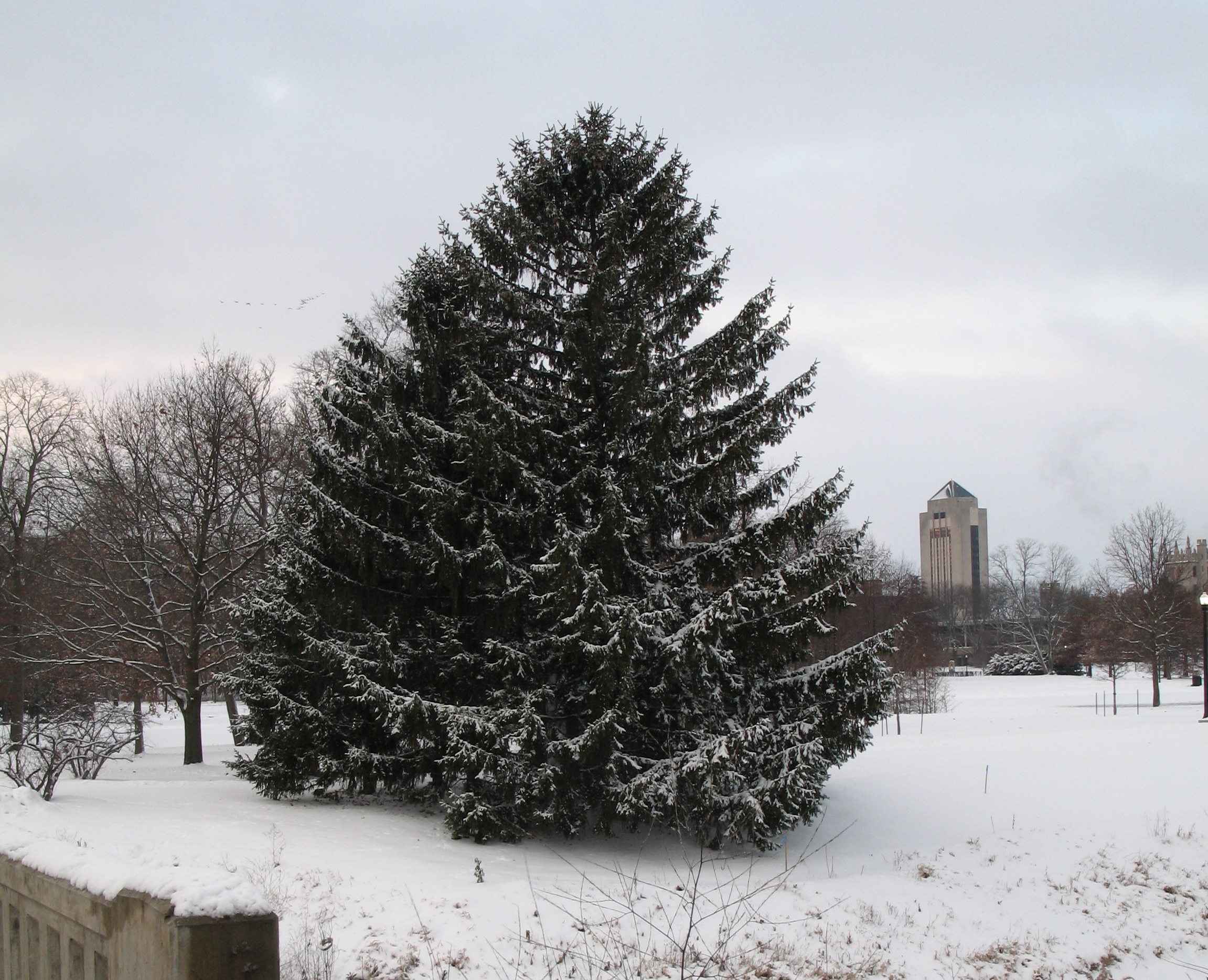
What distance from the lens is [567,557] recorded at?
29.0 ft

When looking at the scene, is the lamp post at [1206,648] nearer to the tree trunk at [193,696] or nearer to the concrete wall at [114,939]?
the tree trunk at [193,696]

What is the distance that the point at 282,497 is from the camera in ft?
65.1

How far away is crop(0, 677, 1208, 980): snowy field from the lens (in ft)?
21.3

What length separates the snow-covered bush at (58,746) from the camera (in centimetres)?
1012

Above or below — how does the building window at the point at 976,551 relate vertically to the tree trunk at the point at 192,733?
above


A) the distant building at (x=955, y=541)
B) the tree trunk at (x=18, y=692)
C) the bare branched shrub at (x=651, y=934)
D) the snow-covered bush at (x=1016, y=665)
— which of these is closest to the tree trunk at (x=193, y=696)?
the tree trunk at (x=18, y=692)

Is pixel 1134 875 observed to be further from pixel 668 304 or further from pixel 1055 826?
pixel 668 304

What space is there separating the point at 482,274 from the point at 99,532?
1384 cm

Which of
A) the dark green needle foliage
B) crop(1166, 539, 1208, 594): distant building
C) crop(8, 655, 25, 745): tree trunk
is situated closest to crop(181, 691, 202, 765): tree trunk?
crop(8, 655, 25, 745): tree trunk

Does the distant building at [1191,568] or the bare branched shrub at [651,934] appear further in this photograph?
the distant building at [1191,568]

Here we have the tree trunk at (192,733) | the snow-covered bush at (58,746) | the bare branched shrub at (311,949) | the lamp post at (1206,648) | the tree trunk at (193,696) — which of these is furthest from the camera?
the lamp post at (1206,648)

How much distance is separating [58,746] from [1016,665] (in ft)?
181

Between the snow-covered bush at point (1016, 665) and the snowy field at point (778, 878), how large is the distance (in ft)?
144

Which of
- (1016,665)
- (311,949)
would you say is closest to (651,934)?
(311,949)
